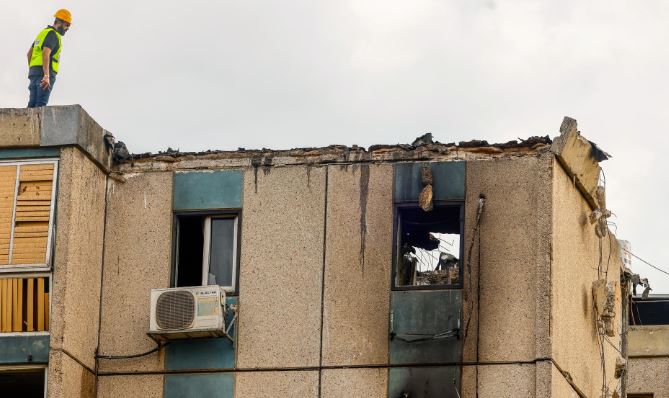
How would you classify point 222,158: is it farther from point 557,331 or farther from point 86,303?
point 557,331

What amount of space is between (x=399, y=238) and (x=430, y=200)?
82 cm

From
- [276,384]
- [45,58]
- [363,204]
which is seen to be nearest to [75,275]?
[276,384]

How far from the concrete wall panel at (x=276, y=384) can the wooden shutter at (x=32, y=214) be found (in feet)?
12.1

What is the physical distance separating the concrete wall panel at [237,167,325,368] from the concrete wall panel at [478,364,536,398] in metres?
2.66

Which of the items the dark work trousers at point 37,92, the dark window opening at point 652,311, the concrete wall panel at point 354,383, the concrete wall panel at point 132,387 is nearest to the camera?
the concrete wall panel at point 354,383

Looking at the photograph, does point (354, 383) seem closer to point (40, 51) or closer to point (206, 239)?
point (206, 239)

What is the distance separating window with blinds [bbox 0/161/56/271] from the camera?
2811cm

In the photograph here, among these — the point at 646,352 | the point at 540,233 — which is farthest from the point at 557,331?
the point at 646,352

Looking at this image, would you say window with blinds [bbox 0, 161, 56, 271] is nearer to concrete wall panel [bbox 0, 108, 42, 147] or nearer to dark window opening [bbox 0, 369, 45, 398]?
concrete wall panel [bbox 0, 108, 42, 147]

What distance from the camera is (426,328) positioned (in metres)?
27.3

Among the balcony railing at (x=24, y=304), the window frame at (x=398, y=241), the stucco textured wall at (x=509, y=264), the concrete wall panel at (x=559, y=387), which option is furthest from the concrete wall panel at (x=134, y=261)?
the concrete wall panel at (x=559, y=387)

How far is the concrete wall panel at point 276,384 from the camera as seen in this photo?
2762 cm

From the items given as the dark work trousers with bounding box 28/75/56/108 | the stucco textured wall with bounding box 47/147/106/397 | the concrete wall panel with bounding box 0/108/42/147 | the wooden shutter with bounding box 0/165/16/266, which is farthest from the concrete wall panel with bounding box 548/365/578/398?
the dark work trousers with bounding box 28/75/56/108

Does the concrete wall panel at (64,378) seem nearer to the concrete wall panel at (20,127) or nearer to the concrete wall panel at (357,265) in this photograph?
the concrete wall panel at (20,127)
